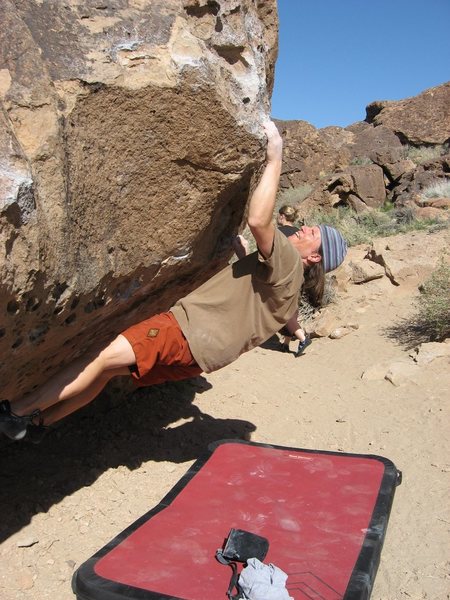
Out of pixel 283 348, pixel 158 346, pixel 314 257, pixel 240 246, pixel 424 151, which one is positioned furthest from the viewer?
pixel 424 151

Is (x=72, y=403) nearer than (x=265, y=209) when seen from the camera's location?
No

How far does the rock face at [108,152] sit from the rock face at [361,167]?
9070 millimetres

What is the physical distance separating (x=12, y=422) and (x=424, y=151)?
1678 cm

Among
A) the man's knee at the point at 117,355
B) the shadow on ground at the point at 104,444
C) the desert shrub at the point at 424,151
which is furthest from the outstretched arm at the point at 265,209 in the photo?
the desert shrub at the point at 424,151

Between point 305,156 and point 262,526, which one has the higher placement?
point 305,156

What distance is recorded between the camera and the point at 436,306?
5.53 m

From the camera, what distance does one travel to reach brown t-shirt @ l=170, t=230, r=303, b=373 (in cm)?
286

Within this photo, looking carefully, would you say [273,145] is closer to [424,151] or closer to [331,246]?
[331,246]

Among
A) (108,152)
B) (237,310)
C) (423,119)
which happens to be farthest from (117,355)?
(423,119)

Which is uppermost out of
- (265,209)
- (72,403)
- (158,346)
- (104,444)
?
(265,209)

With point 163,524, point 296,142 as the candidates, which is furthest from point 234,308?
point 296,142

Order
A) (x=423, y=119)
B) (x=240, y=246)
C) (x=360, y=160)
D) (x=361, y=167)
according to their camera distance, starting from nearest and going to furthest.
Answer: (x=240, y=246) < (x=361, y=167) < (x=360, y=160) < (x=423, y=119)

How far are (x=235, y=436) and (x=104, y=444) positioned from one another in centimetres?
81

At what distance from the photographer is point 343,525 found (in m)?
2.68
